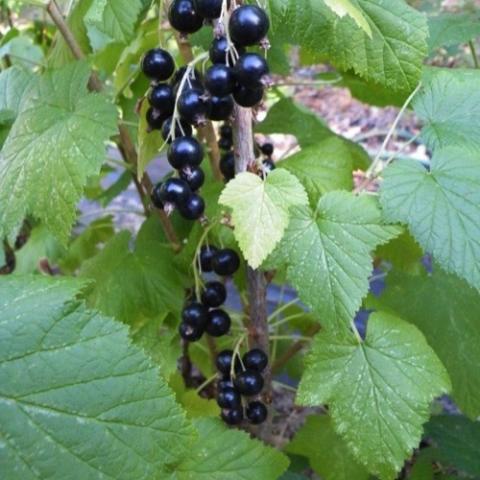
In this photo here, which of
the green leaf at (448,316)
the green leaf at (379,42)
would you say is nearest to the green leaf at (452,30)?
the green leaf at (379,42)

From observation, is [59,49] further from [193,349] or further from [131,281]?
[193,349]

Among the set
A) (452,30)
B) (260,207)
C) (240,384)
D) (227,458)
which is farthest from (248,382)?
(452,30)

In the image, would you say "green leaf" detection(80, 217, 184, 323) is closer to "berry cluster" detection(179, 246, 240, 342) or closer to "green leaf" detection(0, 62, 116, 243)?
"berry cluster" detection(179, 246, 240, 342)

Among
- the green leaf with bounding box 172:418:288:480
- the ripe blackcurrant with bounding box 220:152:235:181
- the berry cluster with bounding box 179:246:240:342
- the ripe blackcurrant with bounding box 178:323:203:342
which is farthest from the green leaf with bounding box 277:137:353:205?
the green leaf with bounding box 172:418:288:480

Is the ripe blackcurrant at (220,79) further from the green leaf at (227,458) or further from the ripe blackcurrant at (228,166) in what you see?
the green leaf at (227,458)

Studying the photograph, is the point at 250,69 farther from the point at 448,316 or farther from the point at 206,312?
the point at 448,316

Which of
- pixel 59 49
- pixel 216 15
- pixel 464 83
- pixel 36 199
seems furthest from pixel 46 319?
pixel 464 83

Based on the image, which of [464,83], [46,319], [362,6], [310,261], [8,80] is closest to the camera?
[46,319]
